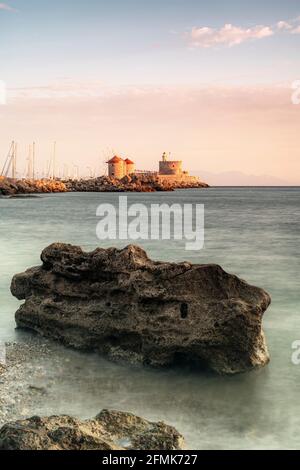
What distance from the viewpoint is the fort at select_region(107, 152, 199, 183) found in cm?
14862

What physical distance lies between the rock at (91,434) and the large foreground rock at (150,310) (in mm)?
1896

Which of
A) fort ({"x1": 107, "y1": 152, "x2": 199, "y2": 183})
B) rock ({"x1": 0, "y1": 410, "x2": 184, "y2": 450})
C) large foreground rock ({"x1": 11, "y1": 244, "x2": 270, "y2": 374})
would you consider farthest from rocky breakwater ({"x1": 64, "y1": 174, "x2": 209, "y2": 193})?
rock ({"x1": 0, "y1": 410, "x2": 184, "y2": 450})

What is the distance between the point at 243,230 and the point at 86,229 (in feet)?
30.0

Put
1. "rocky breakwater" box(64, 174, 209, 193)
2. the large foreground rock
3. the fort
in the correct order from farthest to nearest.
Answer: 1. the fort
2. "rocky breakwater" box(64, 174, 209, 193)
3. the large foreground rock

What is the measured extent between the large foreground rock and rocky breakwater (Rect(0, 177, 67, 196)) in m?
73.3

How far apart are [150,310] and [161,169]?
155 metres

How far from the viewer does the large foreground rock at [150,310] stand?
22.1ft

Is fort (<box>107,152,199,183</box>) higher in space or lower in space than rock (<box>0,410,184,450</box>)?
higher

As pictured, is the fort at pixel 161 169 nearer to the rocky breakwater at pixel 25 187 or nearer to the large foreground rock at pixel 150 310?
the rocky breakwater at pixel 25 187

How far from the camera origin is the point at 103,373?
685 centimetres

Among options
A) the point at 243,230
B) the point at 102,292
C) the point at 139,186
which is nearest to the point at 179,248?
the point at 243,230

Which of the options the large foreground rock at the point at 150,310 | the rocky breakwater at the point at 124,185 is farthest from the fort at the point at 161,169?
the large foreground rock at the point at 150,310

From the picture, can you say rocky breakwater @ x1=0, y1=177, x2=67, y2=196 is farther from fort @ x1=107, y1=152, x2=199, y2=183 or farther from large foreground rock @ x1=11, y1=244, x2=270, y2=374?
large foreground rock @ x1=11, y1=244, x2=270, y2=374

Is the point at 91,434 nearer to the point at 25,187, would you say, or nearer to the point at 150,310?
the point at 150,310
